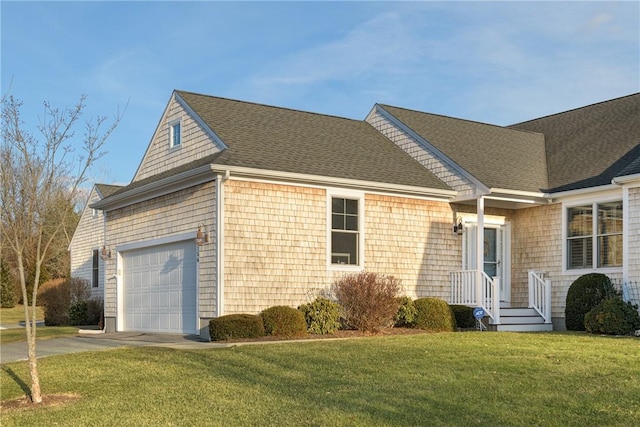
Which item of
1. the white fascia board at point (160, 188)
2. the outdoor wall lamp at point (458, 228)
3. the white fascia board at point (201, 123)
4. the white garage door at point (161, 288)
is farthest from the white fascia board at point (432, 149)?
the white garage door at point (161, 288)

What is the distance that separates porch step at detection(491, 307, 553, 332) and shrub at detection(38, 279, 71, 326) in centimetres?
1779

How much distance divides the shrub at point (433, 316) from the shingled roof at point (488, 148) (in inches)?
126

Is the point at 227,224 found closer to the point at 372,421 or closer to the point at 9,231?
the point at 9,231

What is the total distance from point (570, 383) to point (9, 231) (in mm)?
7801

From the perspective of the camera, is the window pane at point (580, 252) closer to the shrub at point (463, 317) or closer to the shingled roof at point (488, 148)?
the shingled roof at point (488, 148)

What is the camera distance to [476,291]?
17938 mm

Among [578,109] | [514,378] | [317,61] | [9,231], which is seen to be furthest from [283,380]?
[578,109]

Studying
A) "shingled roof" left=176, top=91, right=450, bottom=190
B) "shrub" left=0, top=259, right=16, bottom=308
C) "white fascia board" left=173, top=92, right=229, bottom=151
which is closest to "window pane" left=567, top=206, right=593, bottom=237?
"shingled roof" left=176, top=91, right=450, bottom=190

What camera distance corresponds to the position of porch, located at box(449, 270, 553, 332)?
57.9ft

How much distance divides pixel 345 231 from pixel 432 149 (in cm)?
412

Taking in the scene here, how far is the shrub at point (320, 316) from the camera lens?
1563cm

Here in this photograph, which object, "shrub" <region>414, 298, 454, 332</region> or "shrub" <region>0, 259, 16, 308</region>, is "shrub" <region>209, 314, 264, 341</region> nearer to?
"shrub" <region>414, 298, 454, 332</region>

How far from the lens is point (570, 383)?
919 centimetres

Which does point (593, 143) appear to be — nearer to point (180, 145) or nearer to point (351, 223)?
point (351, 223)
